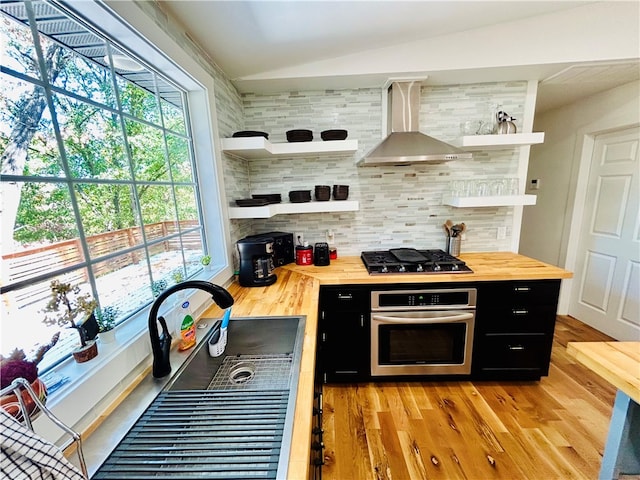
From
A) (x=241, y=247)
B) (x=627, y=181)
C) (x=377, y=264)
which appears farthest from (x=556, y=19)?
(x=241, y=247)

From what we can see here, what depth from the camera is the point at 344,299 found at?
1823 millimetres

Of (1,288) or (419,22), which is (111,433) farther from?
(419,22)

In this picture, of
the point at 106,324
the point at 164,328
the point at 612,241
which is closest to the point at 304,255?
the point at 164,328

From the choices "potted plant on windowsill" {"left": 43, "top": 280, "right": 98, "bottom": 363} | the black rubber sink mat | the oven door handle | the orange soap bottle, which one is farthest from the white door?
"potted plant on windowsill" {"left": 43, "top": 280, "right": 98, "bottom": 363}

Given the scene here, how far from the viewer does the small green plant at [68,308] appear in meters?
0.70

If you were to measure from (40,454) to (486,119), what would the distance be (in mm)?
2833

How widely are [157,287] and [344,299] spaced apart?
1151 mm

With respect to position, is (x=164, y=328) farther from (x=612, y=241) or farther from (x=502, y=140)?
(x=612, y=241)

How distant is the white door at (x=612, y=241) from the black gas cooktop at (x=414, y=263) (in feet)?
5.56

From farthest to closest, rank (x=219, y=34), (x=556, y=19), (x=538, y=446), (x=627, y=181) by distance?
(x=627, y=181) → (x=556, y=19) → (x=538, y=446) → (x=219, y=34)

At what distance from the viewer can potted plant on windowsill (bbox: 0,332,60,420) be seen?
1.65 feet

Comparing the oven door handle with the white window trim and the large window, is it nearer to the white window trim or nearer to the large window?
the white window trim

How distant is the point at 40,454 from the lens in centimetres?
39

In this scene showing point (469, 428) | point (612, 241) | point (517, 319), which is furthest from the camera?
point (612, 241)
